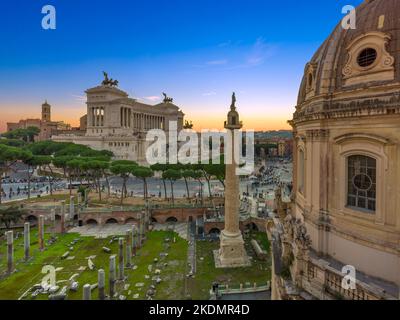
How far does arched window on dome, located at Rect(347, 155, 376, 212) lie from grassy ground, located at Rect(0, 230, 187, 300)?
16801mm

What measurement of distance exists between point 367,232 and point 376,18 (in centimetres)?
909

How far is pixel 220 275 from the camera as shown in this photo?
27.0 m

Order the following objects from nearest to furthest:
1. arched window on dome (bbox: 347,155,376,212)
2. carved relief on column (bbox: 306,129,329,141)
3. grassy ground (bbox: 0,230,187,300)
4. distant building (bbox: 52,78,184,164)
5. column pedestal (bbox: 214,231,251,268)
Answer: arched window on dome (bbox: 347,155,376,212)
carved relief on column (bbox: 306,129,329,141)
grassy ground (bbox: 0,230,187,300)
column pedestal (bbox: 214,231,251,268)
distant building (bbox: 52,78,184,164)

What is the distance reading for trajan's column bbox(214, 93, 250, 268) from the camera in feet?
94.8

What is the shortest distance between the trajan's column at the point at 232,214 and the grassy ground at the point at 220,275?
1.01 meters

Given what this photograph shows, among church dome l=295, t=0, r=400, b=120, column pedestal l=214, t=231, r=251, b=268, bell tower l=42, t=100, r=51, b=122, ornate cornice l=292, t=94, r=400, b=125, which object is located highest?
bell tower l=42, t=100, r=51, b=122

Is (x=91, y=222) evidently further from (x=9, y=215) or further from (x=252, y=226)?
(x=252, y=226)

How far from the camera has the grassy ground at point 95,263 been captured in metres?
24.2

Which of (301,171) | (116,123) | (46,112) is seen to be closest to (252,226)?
(301,171)

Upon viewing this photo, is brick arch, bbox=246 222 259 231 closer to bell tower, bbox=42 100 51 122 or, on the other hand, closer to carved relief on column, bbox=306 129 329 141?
carved relief on column, bbox=306 129 329 141

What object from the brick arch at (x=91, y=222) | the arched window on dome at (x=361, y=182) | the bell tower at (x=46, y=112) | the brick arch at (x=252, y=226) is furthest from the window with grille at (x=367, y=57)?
the bell tower at (x=46, y=112)

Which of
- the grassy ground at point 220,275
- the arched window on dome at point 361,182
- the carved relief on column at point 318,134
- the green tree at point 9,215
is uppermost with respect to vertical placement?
the carved relief on column at point 318,134

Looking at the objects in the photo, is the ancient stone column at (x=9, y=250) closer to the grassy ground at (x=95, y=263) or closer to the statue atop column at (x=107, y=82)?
the grassy ground at (x=95, y=263)

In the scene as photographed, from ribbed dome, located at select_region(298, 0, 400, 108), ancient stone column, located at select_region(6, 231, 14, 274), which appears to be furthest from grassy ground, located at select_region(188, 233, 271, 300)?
ribbed dome, located at select_region(298, 0, 400, 108)
